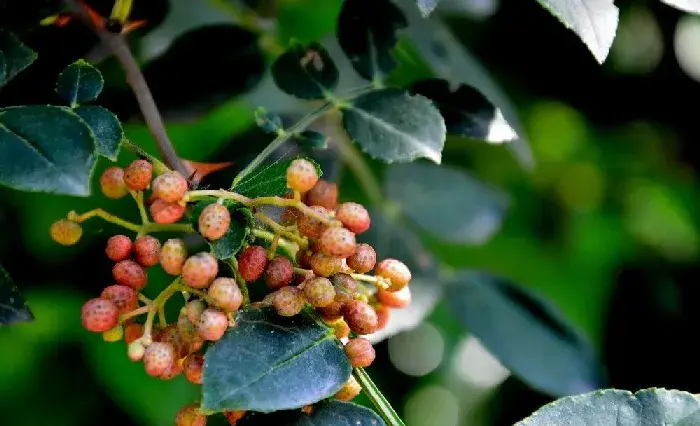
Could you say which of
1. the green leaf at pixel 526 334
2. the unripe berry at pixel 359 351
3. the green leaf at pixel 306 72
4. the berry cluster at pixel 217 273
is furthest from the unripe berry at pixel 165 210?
the green leaf at pixel 526 334

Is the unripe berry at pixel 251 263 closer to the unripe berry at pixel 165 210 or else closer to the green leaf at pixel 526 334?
the unripe berry at pixel 165 210

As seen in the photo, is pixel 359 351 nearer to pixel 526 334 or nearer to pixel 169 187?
pixel 169 187

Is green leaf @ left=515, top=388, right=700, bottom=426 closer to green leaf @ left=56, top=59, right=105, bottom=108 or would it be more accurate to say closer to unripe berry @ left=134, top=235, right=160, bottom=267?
unripe berry @ left=134, top=235, right=160, bottom=267

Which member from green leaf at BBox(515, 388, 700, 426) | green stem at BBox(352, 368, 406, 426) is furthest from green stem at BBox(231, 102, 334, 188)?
green leaf at BBox(515, 388, 700, 426)

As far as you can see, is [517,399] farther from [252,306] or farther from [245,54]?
[252,306]

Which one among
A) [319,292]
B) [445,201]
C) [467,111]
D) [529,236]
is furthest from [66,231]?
[529,236]

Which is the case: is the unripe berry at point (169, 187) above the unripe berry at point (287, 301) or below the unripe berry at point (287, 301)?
above
